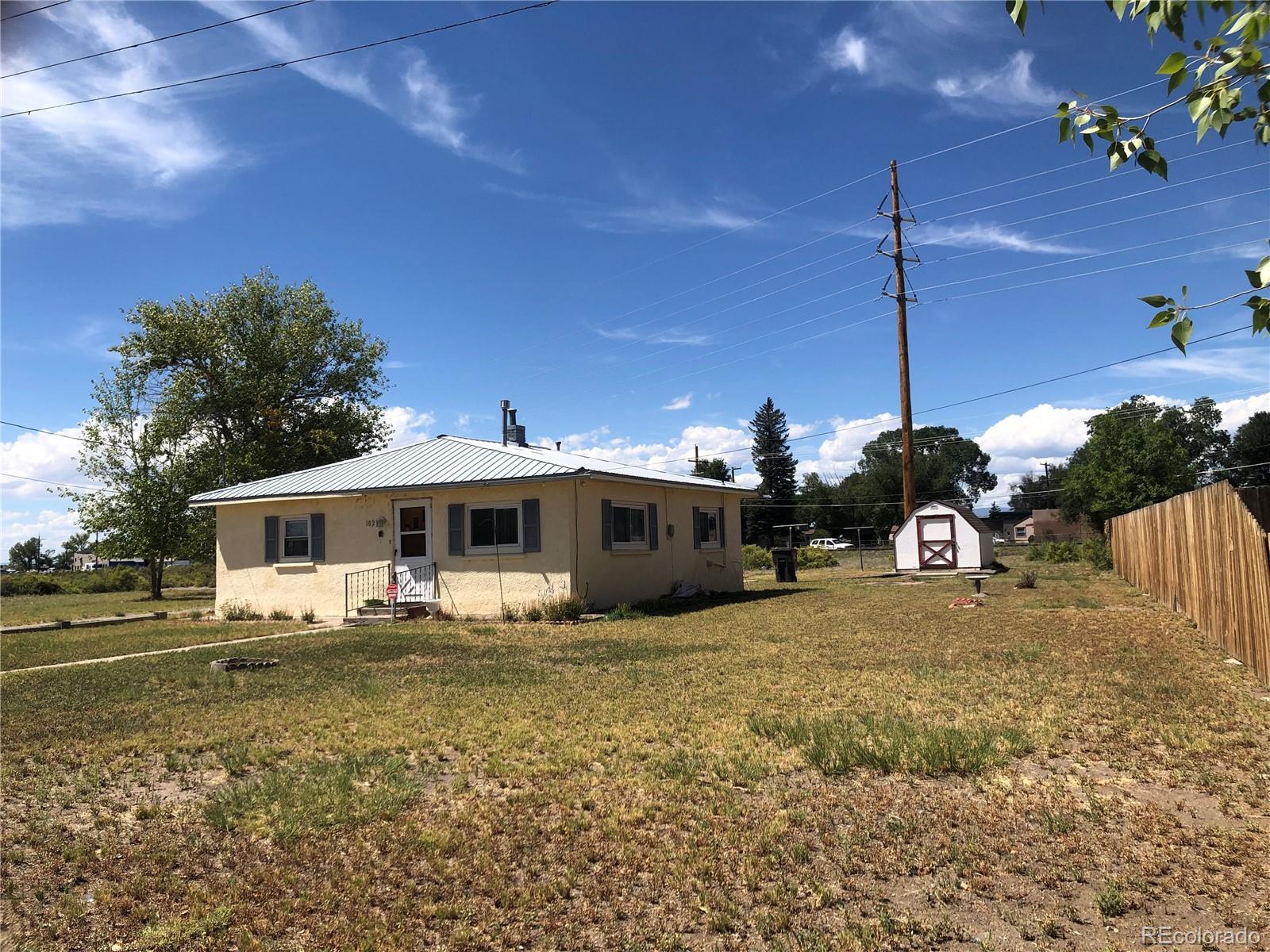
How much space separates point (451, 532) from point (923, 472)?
273 feet

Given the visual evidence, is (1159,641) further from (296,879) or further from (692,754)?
(296,879)

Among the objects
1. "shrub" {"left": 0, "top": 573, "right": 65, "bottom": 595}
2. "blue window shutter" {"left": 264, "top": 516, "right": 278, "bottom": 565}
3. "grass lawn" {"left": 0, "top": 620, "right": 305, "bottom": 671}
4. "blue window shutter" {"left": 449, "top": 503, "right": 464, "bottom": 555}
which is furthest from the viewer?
"shrub" {"left": 0, "top": 573, "right": 65, "bottom": 595}

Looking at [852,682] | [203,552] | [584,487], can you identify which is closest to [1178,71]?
[852,682]

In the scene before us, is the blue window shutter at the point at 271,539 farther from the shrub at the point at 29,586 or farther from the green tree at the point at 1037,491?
the green tree at the point at 1037,491

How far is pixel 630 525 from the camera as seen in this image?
59.4 ft

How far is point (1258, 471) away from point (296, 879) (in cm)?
8596

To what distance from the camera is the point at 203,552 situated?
3275cm

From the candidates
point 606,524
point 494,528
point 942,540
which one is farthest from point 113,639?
point 942,540

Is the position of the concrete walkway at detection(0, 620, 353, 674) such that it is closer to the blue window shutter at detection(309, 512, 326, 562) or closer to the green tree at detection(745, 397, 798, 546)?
the blue window shutter at detection(309, 512, 326, 562)

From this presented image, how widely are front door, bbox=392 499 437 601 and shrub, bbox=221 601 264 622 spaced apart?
3.72m

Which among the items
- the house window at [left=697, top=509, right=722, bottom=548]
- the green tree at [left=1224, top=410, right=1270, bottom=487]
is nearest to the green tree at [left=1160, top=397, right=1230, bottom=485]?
the green tree at [left=1224, top=410, right=1270, bottom=487]

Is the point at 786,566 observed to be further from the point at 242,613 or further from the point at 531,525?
the point at 242,613

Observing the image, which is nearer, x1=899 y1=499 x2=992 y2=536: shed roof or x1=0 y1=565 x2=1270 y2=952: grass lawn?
x1=0 y1=565 x2=1270 y2=952: grass lawn

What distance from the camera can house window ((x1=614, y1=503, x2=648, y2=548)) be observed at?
57.5 ft
